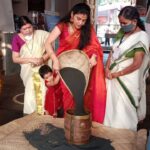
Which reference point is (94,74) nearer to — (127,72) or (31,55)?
(127,72)

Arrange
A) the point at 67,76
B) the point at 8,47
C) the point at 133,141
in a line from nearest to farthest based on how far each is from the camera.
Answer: the point at 67,76 → the point at 133,141 → the point at 8,47

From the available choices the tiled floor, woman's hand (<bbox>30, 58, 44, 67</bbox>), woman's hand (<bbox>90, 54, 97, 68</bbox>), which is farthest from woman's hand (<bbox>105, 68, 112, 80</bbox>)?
the tiled floor

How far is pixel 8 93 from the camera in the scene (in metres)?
3.71

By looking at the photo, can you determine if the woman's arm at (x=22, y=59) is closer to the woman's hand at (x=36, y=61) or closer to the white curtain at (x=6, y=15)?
the woman's hand at (x=36, y=61)

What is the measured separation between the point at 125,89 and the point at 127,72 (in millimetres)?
135

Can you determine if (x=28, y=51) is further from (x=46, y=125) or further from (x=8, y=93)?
(x=8, y=93)

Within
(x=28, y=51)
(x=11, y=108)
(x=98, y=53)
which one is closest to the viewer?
(x=98, y=53)

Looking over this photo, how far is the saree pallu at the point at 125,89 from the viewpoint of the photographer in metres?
2.06

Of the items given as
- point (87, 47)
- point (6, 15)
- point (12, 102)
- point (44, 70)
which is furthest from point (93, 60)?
point (6, 15)

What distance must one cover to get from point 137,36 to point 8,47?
3.03 meters

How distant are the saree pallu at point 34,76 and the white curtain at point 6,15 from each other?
44.5 inches

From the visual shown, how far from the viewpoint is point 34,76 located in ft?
8.05

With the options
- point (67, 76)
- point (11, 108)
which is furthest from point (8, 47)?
point (67, 76)

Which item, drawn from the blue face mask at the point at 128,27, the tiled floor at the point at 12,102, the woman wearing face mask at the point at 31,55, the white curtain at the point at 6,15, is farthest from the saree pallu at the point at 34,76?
the white curtain at the point at 6,15
